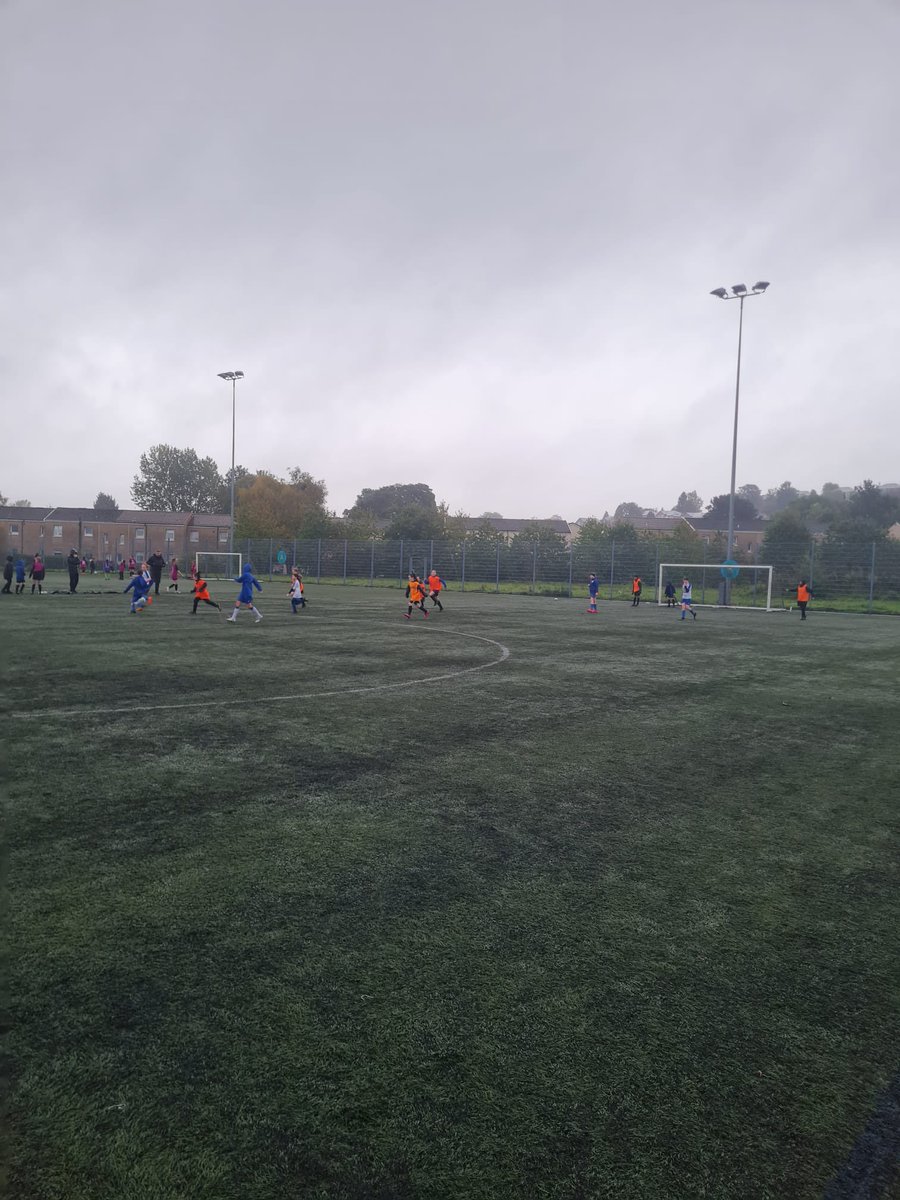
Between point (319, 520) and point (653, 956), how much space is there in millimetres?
71526

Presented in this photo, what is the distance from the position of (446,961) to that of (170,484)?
152m

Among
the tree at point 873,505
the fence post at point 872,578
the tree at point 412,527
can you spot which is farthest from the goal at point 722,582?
the tree at point 873,505

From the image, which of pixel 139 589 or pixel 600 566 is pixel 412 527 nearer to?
pixel 600 566

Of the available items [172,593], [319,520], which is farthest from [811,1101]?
[319,520]

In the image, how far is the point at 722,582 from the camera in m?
40.6

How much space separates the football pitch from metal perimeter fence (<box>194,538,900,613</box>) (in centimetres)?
3284

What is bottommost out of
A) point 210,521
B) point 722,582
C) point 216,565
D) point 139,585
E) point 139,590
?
point 139,590

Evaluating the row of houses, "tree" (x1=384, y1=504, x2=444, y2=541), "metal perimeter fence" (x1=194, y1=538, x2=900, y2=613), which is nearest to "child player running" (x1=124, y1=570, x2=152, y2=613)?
"metal perimeter fence" (x1=194, y1=538, x2=900, y2=613)

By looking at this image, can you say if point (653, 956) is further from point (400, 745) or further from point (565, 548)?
point (565, 548)

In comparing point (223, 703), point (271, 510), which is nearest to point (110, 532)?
point (271, 510)

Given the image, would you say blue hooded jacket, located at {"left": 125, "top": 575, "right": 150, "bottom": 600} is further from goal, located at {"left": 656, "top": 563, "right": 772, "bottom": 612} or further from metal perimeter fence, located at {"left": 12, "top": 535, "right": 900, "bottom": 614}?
goal, located at {"left": 656, "top": 563, "right": 772, "bottom": 612}

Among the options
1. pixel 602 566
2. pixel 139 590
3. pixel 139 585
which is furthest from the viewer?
pixel 602 566

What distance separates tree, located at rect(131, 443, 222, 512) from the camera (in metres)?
144

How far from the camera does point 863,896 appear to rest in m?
4.46
